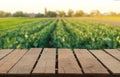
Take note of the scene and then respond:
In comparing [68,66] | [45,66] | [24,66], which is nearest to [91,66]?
[68,66]

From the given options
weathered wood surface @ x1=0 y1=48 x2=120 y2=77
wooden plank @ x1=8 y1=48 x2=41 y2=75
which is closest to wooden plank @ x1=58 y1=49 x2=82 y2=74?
weathered wood surface @ x1=0 y1=48 x2=120 y2=77

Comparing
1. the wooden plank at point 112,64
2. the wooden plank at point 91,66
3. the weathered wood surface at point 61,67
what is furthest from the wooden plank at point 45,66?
the wooden plank at point 112,64

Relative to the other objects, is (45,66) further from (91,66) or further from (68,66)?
(91,66)

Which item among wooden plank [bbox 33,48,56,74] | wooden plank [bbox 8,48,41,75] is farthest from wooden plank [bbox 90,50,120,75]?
wooden plank [bbox 8,48,41,75]

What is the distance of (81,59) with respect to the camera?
10.3 ft

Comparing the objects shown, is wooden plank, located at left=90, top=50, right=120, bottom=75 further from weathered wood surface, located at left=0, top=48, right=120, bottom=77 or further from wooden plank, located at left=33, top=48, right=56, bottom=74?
wooden plank, located at left=33, top=48, right=56, bottom=74

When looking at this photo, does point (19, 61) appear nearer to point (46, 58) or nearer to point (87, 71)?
point (46, 58)

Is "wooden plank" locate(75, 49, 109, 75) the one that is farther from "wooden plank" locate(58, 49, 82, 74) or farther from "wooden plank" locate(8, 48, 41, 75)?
"wooden plank" locate(8, 48, 41, 75)

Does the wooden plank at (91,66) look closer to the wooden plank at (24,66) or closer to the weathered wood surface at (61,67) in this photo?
the weathered wood surface at (61,67)

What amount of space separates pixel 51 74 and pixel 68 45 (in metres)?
5.81

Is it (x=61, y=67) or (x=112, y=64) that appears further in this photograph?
(x=112, y=64)

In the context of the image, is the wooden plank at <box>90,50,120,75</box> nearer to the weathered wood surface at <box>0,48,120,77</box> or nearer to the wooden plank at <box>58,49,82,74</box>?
the weathered wood surface at <box>0,48,120,77</box>

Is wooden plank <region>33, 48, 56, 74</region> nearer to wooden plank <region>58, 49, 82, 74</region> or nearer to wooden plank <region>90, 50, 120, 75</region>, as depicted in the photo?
wooden plank <region>58, 49, 82, 74</region>

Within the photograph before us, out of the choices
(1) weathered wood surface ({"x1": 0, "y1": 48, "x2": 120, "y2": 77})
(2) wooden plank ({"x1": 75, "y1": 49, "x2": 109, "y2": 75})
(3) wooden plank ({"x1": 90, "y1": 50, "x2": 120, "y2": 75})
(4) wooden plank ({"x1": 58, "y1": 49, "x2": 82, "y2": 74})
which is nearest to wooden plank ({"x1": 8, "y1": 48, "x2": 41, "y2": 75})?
(1) weathered wood surface ({"x1": 0, "y1": 48, "x2": 120, "y2": 77})
